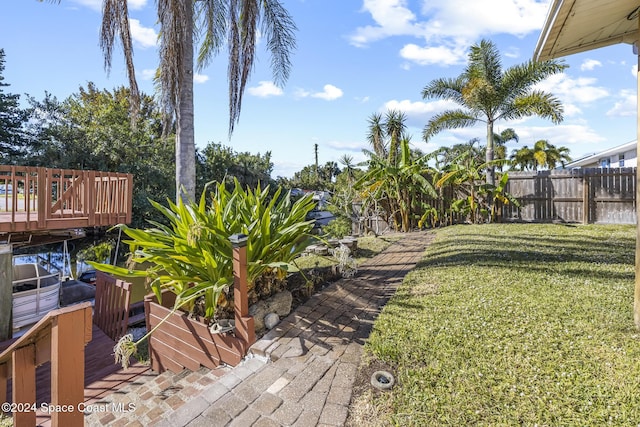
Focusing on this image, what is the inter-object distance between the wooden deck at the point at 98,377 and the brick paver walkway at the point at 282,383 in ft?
1.87

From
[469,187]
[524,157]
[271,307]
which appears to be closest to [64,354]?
[271,307]

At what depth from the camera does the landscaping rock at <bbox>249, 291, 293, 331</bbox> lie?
338 cm

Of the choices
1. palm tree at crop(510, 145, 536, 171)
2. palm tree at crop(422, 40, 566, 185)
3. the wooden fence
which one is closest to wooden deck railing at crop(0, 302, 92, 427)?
palm tree at crop(422, 40, 566, 185)

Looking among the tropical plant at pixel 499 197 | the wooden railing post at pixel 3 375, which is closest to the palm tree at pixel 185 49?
the wooden railing post at pixel 3 375

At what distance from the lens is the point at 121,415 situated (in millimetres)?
2727

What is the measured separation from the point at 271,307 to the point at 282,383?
46.5 inches

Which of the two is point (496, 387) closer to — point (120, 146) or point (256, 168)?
point (120, 146)

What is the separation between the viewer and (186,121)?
5703 mm

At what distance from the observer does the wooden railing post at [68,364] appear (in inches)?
55.0

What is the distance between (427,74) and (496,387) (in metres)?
13.4

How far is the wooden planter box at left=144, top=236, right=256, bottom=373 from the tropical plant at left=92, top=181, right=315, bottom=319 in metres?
0.20

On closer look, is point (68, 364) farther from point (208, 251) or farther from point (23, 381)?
point (208, 251)

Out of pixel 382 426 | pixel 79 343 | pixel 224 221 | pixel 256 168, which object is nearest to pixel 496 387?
pixel 382 426

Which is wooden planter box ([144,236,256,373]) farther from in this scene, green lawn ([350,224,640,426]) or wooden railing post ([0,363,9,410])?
wooden railing post ([0,363,9,410])
